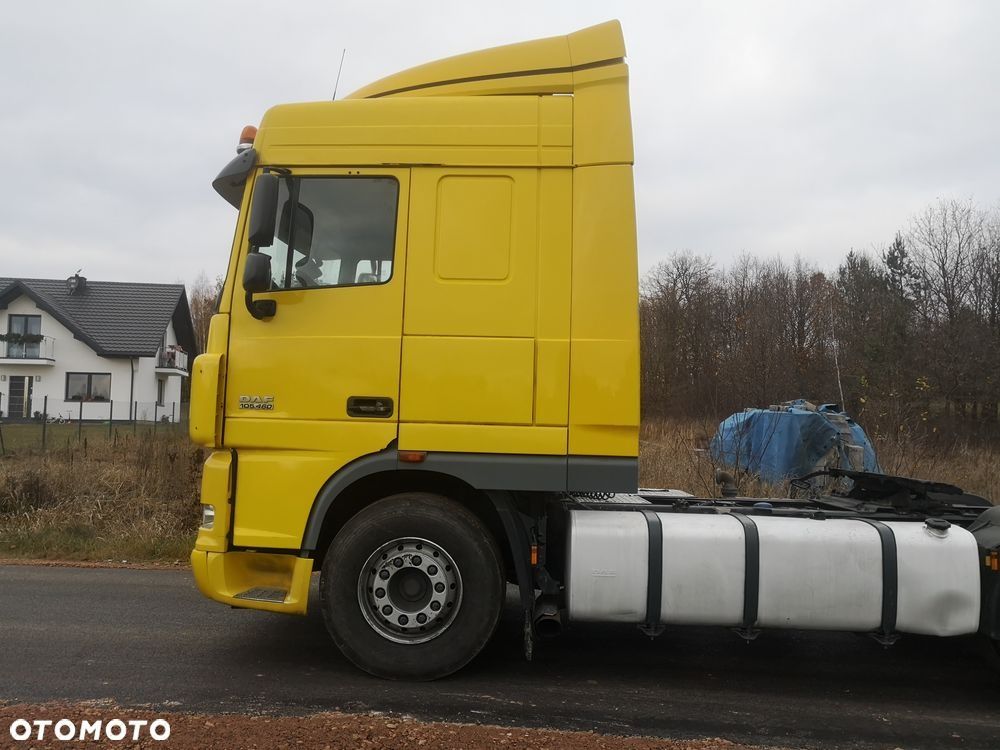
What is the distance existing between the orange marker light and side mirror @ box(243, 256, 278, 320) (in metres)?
0.77

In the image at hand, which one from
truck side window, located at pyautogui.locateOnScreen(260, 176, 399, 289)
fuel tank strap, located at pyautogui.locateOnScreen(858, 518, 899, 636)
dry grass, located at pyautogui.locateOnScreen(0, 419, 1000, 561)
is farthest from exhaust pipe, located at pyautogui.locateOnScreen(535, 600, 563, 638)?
dry grass, located at pyautogui.locateOnScreen(0, 419, 1000, 561)

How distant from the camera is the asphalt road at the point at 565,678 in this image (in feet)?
12.6

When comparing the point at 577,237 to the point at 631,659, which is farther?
the point at 631,659

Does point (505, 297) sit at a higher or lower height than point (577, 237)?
lower

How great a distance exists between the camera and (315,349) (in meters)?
4.29

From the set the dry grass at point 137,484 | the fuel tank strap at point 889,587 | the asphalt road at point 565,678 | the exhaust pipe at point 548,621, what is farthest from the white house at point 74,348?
the fuel tank strap at point 889,587

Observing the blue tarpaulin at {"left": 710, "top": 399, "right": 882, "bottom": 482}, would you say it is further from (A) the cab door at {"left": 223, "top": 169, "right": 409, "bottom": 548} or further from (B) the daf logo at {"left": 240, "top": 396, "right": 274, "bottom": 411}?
(B) the daf logo at {"left": 240, "top": 396, "right": 274, "bottom": 411}

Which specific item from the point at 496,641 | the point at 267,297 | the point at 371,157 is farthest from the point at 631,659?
the point at 371,157

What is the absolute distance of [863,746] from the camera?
12.0ft

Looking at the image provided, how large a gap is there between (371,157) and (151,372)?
38.3 meters

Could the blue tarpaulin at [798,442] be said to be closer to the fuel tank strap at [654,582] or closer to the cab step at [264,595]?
the fuel tank strap at [654,582]

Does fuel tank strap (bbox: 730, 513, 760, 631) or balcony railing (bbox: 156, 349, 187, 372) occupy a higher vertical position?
balcony railing (bbox: 156, 349, 187, 372)

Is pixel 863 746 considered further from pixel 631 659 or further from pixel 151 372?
pixel 151 372

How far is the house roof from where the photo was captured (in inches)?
1480
